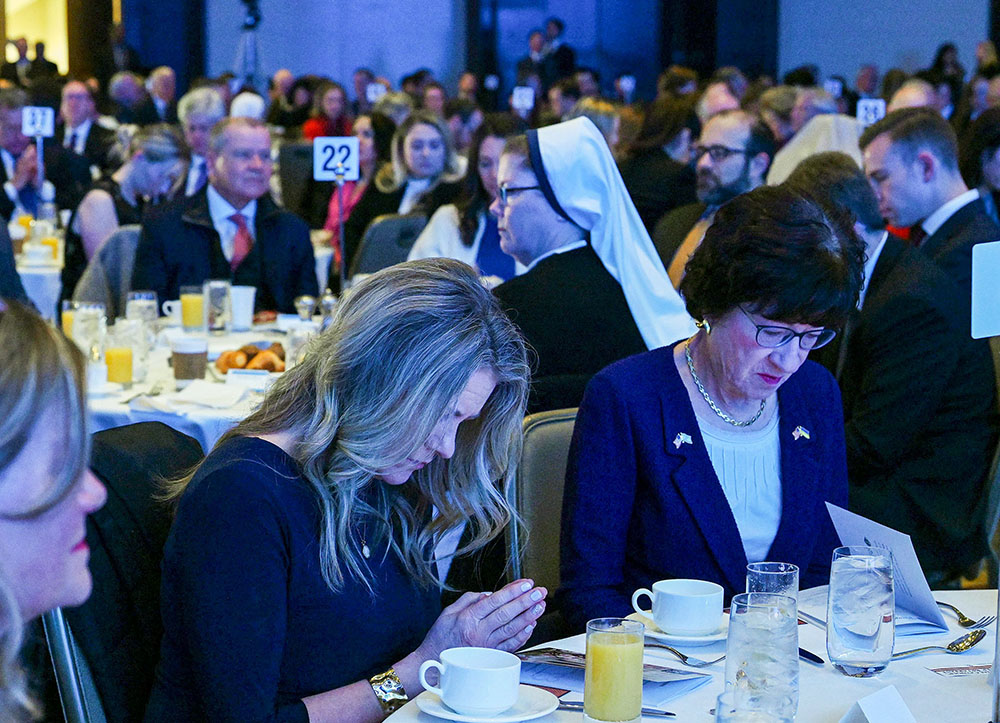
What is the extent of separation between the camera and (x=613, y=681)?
1528 mm

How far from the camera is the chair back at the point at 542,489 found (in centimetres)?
245

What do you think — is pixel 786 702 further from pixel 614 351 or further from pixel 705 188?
pixel 705 188

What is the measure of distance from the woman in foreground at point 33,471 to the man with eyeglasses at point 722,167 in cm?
420

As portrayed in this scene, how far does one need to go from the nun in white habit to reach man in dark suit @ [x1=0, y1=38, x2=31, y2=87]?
36.0ft

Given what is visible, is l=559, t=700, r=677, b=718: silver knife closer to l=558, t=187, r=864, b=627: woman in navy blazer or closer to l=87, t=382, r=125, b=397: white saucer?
l=558, t=187, r=864, b=627: woman in navy blazer

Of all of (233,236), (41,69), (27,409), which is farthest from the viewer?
(41,69)

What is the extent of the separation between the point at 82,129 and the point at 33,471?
983cm

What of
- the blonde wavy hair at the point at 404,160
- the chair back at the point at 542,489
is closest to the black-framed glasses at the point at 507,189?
the chair back at the point at 542,489

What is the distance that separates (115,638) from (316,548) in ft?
0.97

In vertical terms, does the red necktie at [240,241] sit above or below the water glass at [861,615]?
above

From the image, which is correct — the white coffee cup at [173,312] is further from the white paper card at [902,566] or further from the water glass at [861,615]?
the water glass at [861,615]

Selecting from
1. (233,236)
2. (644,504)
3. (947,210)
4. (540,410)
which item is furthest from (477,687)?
(233,236)

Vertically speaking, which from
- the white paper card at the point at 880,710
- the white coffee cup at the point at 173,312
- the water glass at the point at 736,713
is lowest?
the white paper card at the point at 880,710

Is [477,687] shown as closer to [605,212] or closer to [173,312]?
[605,212]
